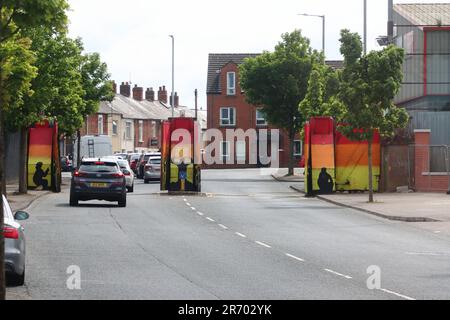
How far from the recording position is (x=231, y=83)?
106 meters

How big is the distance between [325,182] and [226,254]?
26.6 m

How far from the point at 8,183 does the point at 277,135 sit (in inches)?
1978

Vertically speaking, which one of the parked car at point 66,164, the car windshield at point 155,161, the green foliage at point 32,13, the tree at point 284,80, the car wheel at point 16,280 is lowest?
the parked car at point 66,164

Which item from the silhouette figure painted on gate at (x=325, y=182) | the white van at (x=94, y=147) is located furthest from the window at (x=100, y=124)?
the silhouette figure painted on gate at (x=325, y=182)

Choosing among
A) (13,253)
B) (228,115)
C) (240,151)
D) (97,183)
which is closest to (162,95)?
(228,115)

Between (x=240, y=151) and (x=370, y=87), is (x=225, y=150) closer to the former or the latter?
(x=240, y=151)

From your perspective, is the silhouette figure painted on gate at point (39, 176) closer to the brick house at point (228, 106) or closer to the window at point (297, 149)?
the window at point (297, 149)

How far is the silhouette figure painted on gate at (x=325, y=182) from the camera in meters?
46.5

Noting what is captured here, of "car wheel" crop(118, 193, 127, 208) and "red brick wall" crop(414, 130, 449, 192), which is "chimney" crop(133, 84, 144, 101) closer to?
"red brick wall" crop(414, 130, 449, 192)

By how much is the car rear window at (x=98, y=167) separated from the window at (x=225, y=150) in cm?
6879

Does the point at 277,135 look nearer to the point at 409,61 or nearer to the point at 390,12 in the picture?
the point at 409,61

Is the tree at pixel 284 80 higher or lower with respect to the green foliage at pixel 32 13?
higher

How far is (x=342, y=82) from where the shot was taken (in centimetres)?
4116
